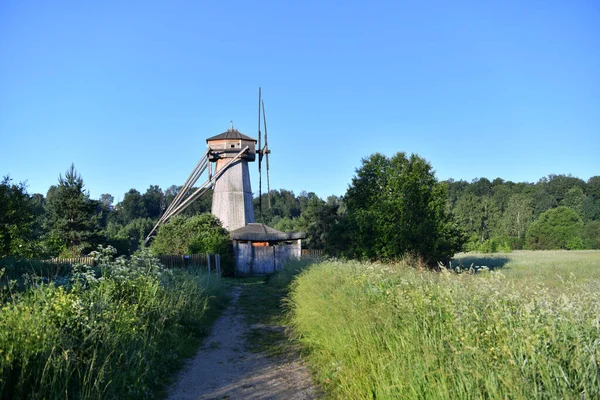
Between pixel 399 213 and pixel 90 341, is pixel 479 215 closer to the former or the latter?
pixel 399 213

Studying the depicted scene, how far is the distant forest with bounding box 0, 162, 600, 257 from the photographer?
66.2ft

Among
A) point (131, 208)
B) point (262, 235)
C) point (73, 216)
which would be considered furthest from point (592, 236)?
point (131, 208)

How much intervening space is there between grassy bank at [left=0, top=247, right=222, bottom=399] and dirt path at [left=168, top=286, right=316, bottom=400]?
1.15 ft

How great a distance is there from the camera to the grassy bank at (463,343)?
9.61ft

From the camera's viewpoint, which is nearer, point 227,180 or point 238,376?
point 238,376

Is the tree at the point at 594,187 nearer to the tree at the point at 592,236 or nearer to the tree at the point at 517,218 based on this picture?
the tree at the point at 517,218

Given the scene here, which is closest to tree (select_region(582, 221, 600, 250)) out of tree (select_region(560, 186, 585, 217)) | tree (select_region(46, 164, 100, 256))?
tree (select_region(560, 186, 585, 217))

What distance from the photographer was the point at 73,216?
97.7ft

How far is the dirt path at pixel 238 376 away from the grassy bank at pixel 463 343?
0.37 m

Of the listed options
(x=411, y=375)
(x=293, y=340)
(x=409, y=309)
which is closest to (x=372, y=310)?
(x=409, y=309)

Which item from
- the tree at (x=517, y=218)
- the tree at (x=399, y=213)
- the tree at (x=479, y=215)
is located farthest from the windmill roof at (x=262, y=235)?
the tree at (x=517, y=218)

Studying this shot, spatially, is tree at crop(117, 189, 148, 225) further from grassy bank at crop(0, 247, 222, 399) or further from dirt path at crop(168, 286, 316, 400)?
dirt path at crop(168, 286, 316, 400)

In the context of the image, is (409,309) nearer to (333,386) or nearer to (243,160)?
(333,386)

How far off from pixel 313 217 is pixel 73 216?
73.2 ft
